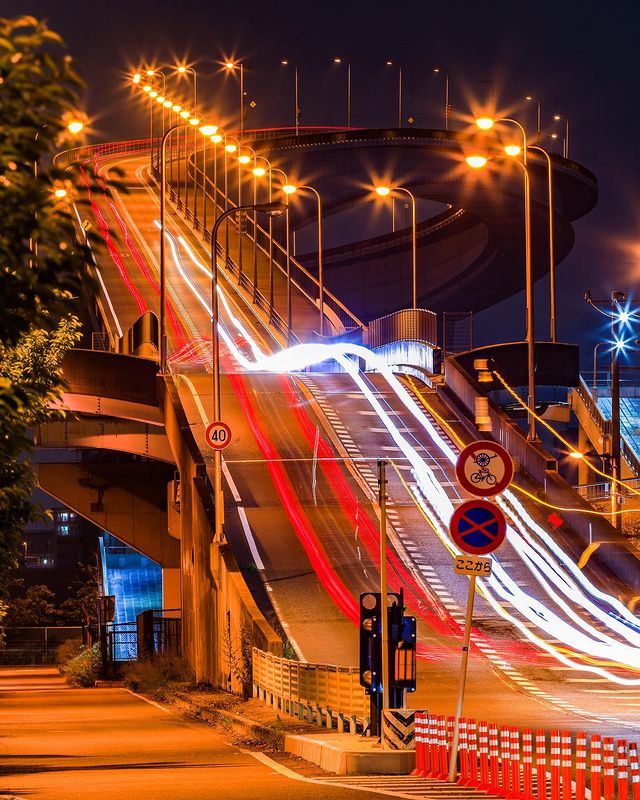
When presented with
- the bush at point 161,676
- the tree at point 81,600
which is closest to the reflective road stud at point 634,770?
the bush at point 161,676

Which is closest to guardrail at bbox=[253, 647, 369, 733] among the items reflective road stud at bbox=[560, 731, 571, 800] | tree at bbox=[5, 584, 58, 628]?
reflective road stud at bbox=[560, 731, 571, 800]

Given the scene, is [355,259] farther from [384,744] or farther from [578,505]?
[384,744]

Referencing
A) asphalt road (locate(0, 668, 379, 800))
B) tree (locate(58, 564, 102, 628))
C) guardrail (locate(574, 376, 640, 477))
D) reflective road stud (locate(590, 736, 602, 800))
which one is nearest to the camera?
reflective road stud (locate(590, 736, 602, 800))

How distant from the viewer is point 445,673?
92.6 ft

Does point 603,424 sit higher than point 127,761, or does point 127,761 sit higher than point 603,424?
point 603,424

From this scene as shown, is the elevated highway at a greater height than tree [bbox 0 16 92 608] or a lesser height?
greater

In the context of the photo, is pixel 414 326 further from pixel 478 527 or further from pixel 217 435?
pixel 478 527

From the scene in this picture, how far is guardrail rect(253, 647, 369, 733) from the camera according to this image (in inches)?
815

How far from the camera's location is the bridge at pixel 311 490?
31297 millimetres

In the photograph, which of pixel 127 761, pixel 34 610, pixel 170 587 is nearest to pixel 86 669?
pixel 170 587

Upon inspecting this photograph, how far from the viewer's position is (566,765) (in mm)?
12930

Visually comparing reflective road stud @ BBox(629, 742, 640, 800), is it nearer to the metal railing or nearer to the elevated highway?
the metal railing

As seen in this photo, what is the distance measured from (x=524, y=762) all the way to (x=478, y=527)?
254cm

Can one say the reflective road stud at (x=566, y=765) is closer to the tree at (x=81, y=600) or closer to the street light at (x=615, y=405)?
the street light at (x=615, y=405)
